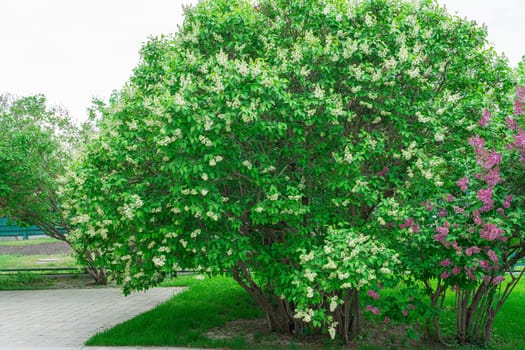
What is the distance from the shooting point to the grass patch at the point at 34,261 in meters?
19.5

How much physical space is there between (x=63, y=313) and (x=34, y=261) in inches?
500

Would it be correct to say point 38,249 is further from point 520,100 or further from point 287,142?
point 520,100

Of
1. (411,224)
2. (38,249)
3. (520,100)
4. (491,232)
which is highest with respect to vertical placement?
(520,100)

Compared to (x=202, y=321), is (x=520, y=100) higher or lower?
higher

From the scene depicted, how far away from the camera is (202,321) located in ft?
29.0

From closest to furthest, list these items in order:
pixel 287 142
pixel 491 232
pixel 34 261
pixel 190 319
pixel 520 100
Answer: pixel 491 232, pixel 520 100, pixel 287 142, pixel 190 319, pixel 34 261

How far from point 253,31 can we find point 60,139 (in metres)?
9.30

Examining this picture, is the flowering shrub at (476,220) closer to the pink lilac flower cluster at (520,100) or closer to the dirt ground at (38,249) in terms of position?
the pink lilac flower cluster at (520,100)

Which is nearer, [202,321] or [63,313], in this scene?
[202,321]

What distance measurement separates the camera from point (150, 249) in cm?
655

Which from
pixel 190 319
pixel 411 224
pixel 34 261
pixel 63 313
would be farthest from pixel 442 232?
pixel 34 261

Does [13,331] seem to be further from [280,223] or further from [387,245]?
[387,245]

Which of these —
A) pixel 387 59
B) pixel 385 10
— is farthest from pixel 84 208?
pixel 385 10

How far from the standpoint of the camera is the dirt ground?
81.7 feet
